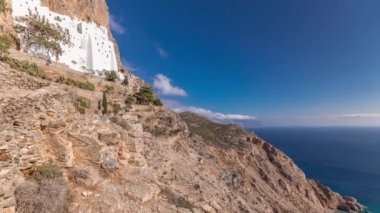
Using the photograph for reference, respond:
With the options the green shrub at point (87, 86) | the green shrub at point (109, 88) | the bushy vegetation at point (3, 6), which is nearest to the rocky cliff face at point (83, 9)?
the bushy vegetation at point (3, 6)

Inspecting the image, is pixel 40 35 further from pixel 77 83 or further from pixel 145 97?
pixel 145 97

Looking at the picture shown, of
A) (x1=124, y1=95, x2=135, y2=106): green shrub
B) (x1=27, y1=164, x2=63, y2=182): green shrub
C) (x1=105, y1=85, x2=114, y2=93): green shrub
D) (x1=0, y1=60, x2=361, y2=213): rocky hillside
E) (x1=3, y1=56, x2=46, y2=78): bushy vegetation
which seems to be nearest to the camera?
(x1=0, y1=60, x2=361, y2=213): rocky hillside

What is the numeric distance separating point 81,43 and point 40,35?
841 cm

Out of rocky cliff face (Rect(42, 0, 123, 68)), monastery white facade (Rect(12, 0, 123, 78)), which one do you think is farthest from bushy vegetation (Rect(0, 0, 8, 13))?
rocky cliff face (Rect(42, 0, 123, 68))

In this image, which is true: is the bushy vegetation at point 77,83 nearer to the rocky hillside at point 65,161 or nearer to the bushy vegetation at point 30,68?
the bushy vegetation at point 30,68

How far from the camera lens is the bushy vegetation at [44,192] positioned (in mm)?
5790

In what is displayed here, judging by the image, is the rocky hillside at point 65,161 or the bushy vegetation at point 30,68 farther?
the bushy vegetation at point 30,68

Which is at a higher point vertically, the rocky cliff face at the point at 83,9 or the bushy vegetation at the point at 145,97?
the rocky cliff face at the point at 83,9

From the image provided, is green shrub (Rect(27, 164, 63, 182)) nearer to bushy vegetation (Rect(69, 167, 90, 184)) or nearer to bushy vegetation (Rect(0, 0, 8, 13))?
bushy vegetation (Rect(69, 167, 90, 184))

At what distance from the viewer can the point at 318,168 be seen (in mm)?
83250

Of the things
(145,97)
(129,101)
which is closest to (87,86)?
(129,101)

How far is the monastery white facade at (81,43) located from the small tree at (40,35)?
2.42 ft

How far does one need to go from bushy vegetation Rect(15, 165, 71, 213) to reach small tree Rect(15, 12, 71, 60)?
26.5 m

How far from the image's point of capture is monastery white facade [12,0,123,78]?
31.1 m
